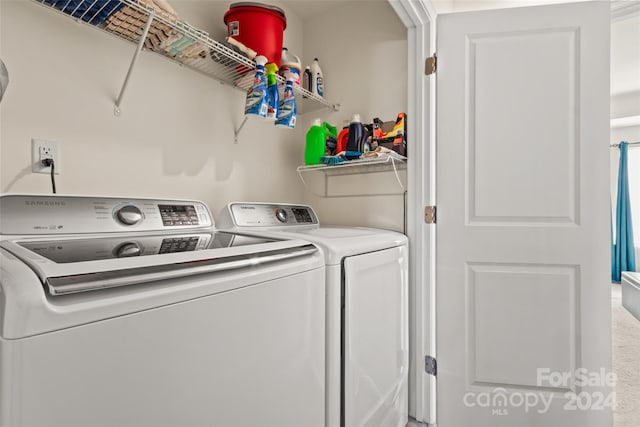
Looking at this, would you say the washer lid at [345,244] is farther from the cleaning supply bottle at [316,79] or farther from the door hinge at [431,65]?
the cleaning supply bottle at [316,79]

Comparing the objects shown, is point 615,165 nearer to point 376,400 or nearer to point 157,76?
point 376,400

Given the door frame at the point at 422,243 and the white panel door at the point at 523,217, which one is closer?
the white panel door at the point at 523,217

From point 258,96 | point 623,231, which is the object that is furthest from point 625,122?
point 258,96

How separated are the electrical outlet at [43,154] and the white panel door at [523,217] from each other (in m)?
1.73

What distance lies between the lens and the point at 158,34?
1339 mm

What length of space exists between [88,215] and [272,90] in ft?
3.23

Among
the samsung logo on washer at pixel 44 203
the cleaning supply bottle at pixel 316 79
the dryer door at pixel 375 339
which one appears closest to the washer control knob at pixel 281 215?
the dryer door at pixel 375 339

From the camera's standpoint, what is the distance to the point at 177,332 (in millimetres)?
673

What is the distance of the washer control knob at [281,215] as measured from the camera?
180cm

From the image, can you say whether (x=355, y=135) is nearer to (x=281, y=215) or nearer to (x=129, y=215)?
(x=281, y=215)

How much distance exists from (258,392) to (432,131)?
61.6 inches

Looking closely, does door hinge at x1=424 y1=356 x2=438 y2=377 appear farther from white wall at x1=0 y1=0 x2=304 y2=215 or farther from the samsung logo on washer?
the samsung logo on washer

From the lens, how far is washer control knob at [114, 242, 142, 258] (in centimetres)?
77

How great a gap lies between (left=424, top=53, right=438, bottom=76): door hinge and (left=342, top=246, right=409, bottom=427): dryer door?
0.98 m
